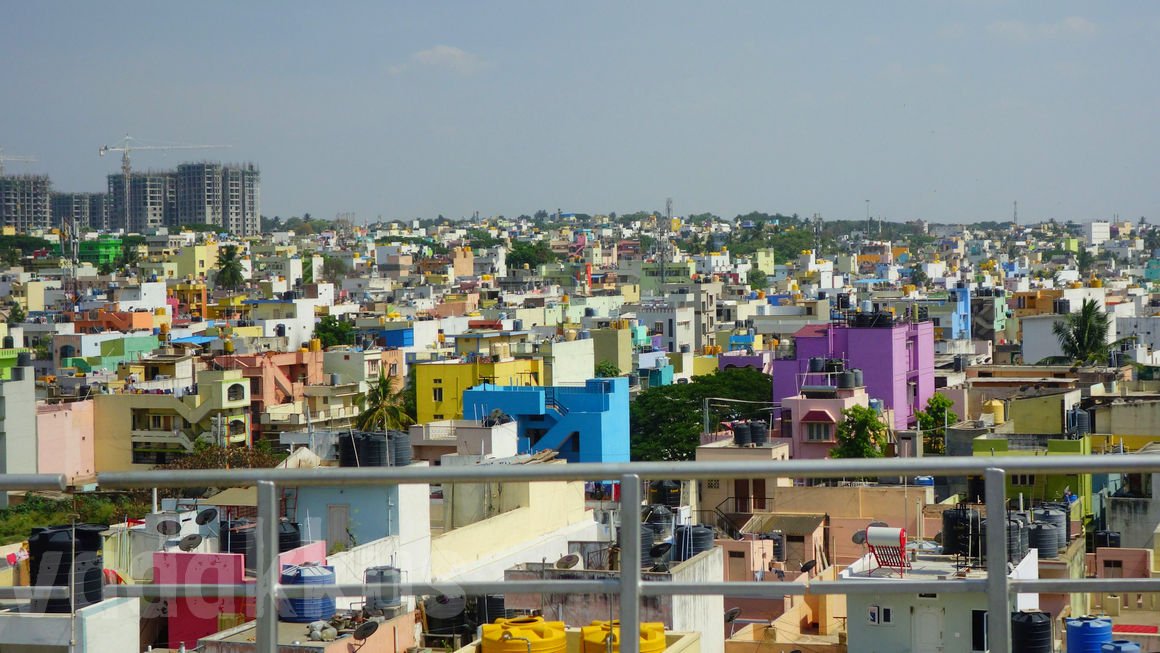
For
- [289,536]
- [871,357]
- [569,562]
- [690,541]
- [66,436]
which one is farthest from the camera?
[871,357]

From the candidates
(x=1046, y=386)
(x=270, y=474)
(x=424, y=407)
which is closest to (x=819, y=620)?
(x=270, y=474)

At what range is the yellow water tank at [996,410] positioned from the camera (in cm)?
2091

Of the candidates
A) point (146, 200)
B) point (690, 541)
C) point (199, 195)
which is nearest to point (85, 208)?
point (146, 200)

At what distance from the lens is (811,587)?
209 cm

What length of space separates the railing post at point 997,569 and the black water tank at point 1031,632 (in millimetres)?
69

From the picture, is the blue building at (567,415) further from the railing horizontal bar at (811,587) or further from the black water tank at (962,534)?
the railing horizontal bar at (811,587)

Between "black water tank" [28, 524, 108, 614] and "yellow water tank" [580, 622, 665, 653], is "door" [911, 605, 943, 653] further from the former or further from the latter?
"black water tank" [28, 524, 108, 614]

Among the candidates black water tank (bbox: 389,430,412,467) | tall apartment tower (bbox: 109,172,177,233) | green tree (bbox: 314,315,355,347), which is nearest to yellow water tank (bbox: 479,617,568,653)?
black water tank (bbox: 389,430,412,467)

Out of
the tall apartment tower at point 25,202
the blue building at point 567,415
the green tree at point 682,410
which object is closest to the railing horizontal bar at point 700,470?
the blue building at point 567,415

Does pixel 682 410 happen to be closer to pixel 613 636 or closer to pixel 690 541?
pixel 690 541

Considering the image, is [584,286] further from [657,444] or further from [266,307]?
[657,444]

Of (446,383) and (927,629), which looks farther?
(446,383)

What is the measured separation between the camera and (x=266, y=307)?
136ft

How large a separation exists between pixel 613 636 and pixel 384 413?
2193 cm
